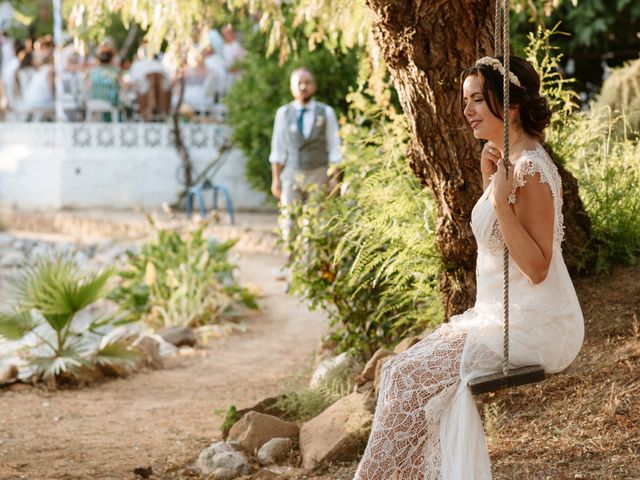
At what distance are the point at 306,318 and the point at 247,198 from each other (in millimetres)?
7985

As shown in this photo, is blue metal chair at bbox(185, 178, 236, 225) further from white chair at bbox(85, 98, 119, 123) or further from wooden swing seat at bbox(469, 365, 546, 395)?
wooden swing seat at bbox(469, 365, 546, 395)

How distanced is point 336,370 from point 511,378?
316cm

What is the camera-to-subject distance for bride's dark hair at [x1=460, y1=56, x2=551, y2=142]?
158 inches

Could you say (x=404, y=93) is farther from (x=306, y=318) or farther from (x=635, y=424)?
(x=306, y=318)

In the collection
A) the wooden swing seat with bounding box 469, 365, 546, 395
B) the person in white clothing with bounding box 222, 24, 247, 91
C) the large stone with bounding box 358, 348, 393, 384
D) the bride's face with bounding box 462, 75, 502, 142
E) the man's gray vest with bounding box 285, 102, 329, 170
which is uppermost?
the person in white clothing with bounding box 222, 24, 247, 91

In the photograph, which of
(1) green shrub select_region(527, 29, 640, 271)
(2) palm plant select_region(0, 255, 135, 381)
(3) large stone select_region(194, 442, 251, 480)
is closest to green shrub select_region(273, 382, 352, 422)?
(3) large stone select_region(194, 442, 251, 480)

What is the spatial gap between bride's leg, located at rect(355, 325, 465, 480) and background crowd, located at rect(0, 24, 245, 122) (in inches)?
553

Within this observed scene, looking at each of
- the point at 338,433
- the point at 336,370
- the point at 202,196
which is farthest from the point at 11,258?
the point at 338,433

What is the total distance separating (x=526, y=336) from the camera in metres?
3.86

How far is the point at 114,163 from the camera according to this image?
18.1m

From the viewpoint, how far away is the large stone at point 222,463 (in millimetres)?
5414

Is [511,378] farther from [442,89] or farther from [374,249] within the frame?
[374,249]

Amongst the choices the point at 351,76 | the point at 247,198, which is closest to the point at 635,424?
the point at 351,76

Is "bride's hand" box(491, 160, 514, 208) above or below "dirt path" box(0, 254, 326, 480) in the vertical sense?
above
